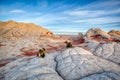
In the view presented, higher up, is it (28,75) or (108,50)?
(108,50)

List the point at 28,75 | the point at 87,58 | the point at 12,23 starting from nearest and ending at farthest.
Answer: the point at 28,75
the point at 87,58
the point at 12,23

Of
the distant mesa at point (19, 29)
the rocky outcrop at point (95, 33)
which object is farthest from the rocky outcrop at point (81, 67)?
the distant mesa at point (19, 29)

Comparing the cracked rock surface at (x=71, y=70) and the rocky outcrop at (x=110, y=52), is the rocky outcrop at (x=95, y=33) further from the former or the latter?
the cracked rock surface at (x=71, y=70)

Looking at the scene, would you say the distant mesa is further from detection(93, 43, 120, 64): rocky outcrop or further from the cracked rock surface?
the cracked rock surface

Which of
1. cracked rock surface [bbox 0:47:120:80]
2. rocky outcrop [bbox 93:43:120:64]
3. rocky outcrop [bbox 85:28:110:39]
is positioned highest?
rocky outcrop [bbox 85:28:110:39]

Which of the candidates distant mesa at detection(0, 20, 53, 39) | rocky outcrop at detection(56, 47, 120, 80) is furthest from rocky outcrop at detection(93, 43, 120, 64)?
distant mesa at detection(0, 20, 53, 39)

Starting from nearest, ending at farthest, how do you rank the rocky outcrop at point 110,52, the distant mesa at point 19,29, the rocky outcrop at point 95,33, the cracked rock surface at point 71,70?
the cracked rock surface at point 71,70 → the rocky outcrop at point 110,52 → the rocky outcrop at point 95,33 → the distant mesa at point 19,29

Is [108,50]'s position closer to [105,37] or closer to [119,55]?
[119,55]

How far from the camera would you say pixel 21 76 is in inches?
731

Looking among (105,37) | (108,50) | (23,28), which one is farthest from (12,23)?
(108,50)

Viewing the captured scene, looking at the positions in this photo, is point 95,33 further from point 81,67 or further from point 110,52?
point 81,67

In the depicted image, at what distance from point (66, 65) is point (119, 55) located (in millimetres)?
10526

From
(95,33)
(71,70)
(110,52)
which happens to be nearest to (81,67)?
(71,70)

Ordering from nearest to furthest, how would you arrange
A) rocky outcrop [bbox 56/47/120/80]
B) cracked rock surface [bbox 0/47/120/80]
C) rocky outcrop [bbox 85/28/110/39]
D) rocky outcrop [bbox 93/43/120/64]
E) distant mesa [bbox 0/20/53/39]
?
1. cracked rock surface [bbox 0/47/120/80]
2. rocky outcrop [bbox 56/47/120/80]
3. rocky outcrop [bbox 93/43/120/64]
4. rocky outcrop [bbox 85/28/110/39]
5. distant mesa [bbox 0/20/53/39]
